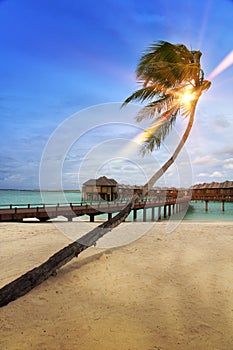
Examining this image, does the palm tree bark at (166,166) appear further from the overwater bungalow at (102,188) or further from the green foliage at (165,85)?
the overwater bungalow at (102,188)

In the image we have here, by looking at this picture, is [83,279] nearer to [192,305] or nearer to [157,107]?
[192,305]

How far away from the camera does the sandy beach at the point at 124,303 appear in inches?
113

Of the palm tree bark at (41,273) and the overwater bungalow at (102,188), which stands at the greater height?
the overwater bungalow at (102,188)

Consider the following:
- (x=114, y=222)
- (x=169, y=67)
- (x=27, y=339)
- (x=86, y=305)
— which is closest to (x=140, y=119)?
(x=169, y=67)

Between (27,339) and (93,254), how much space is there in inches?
141

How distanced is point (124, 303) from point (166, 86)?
25.2 feet

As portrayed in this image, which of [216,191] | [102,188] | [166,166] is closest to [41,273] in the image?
[166,166]

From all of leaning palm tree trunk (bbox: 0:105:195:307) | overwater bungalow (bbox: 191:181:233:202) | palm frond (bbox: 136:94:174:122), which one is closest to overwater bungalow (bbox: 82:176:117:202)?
overwater bungalow (bbox: 191:181:233:202)

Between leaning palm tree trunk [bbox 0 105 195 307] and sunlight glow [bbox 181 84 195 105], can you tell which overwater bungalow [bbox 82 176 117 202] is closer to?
sunlight glow [bbox 181 84 195 105]

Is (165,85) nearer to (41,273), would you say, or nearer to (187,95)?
(187,95)

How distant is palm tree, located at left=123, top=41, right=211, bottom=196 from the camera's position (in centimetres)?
851

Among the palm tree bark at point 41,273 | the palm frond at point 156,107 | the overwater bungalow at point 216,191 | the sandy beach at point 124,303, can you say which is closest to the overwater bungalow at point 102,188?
the overwater bungalow at point 216,191

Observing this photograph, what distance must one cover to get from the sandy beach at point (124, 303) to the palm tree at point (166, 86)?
14.5 ft

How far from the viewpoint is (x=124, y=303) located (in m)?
3.80
